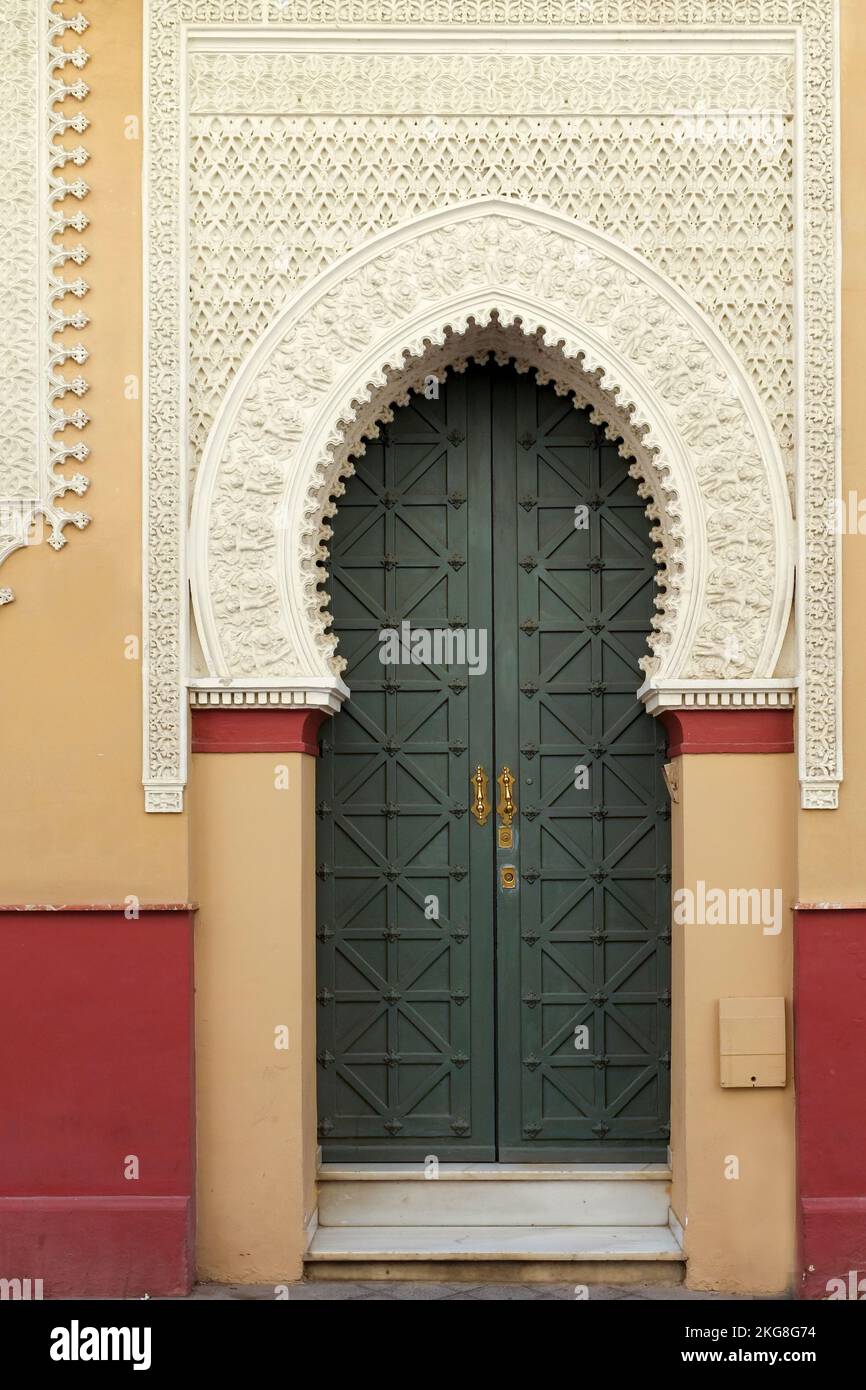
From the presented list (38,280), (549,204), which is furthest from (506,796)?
(38,280)

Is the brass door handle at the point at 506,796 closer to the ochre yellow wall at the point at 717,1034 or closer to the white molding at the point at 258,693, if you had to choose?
the ochre yellow wall at the point at 717,1034

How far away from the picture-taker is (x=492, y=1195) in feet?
17.6

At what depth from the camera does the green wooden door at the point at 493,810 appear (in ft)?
18.0

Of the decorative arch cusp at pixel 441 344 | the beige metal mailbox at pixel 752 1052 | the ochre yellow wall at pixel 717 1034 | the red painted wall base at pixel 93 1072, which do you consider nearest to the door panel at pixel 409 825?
the decorative arch cusp at pixel 441 344

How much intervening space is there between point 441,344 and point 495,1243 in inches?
118

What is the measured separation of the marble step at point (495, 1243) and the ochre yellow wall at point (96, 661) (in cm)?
131

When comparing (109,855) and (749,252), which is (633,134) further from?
(109,855)

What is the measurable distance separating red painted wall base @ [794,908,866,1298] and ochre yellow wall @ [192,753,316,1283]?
164 centimetres

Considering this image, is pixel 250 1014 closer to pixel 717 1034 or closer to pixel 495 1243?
pixel 495 1243

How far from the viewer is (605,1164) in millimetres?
5449

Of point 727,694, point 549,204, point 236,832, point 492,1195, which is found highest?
point 549,204

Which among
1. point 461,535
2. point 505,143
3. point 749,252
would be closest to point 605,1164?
point 461,535

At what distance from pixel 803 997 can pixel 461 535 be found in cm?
199

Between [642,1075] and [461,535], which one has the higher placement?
[461,535]
